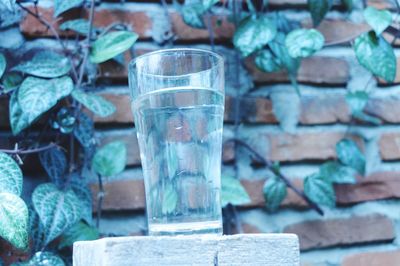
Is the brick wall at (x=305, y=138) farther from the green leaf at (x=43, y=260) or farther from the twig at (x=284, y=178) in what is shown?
the green leaf at (x=43, y=260)

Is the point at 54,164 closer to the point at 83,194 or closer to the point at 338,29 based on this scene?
the point at 83,194

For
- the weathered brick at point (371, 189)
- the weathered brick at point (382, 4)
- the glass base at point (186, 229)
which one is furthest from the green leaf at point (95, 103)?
the weathered brick at point (382, 4)

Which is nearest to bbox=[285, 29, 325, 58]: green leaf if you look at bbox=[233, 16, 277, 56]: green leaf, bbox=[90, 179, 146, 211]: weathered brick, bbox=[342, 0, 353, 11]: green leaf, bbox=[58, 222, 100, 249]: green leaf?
bbox=[233, 16, 277, 56]: green leaf

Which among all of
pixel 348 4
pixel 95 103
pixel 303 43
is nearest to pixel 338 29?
pixel 348 4

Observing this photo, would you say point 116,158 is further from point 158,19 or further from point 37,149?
point 158,19

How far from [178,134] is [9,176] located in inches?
11.4

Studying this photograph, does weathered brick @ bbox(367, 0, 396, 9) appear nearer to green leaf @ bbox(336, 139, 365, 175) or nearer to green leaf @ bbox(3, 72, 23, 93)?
green leaf @ bbox(336, 139, 365, 175)

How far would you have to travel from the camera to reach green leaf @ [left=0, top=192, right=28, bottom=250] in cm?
70

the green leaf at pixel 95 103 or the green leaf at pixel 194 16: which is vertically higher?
the green leaf at pixel 194 16

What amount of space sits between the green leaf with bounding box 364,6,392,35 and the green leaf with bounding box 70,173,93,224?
52cm

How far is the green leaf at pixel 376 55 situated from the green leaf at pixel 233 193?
11.6 inches

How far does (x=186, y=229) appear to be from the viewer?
21.8 inches

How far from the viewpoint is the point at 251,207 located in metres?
1.00

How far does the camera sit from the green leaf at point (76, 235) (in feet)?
2.85
